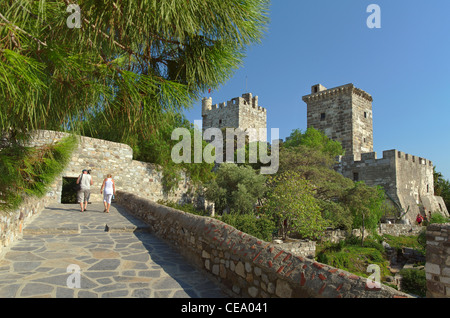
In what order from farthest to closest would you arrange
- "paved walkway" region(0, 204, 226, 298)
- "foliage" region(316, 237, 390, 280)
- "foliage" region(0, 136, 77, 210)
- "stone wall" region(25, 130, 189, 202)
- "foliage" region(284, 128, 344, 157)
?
"foliage" region(284, 128, 344, 157), "foliage" region(316, 237, 390, 280), "stone wall" region(25, 130, 189, 202), "paved walkway" region(0, 204, 226, 298), "foliage" region(0, 136, 77, 210)

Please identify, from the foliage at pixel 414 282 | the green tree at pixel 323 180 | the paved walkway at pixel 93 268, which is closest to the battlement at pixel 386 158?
the green tree at pixel 323 180

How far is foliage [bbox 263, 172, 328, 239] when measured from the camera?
48.3ft

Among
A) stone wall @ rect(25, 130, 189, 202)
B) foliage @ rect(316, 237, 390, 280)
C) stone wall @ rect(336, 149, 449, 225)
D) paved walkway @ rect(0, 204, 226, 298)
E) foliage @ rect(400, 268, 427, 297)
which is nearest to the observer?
paved walkway @ rect(0, 204, 226, 298)

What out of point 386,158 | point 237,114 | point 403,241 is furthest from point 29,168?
point 237,114

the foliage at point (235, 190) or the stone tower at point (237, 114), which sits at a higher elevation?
the stone tower at point (237, 114)

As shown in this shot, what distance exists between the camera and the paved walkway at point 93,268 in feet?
11.2

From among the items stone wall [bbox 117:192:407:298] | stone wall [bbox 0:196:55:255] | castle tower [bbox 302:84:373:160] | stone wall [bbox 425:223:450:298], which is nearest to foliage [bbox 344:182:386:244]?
castle tower [bbox 302:84:373:160]

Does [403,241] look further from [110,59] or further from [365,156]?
[110,59]

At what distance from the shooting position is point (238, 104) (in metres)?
33.8

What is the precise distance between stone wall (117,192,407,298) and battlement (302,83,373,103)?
86.9ft

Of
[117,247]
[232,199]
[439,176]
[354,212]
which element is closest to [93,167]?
[232,199]

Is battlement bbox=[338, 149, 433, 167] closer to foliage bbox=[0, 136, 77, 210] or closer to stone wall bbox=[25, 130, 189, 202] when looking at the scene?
stone wall bbox=[25, 130, 189, 202]

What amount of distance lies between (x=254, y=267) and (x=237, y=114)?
31.2 metres

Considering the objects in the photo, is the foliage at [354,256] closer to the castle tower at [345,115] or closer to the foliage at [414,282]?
the foliage at [414,282]
